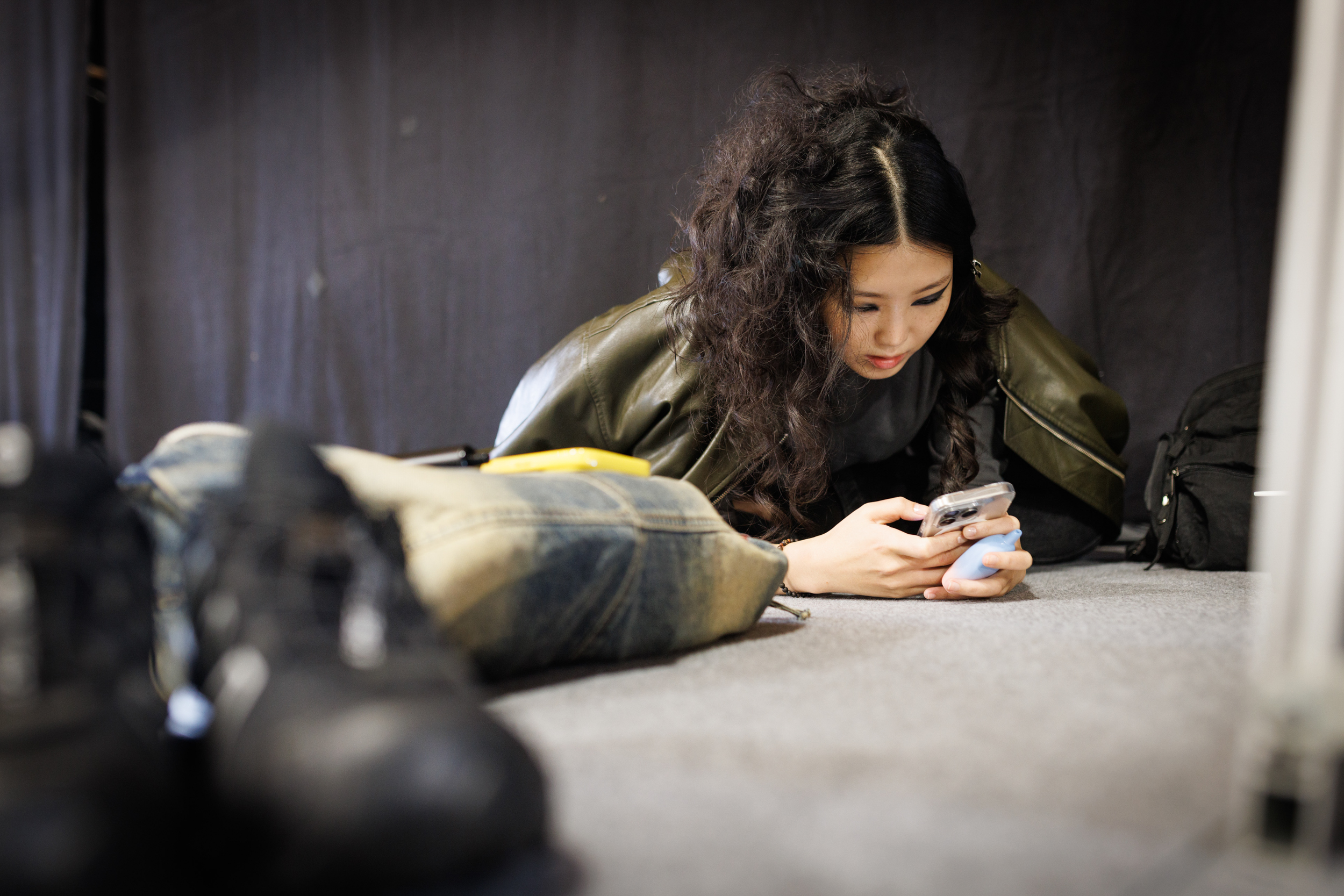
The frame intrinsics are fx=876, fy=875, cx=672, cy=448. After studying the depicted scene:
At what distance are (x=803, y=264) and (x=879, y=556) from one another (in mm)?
368

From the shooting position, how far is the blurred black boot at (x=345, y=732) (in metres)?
0.31

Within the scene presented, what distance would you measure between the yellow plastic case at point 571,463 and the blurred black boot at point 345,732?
0.29 metres

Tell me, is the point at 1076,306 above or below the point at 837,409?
above

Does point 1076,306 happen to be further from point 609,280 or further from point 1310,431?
point 1310,431

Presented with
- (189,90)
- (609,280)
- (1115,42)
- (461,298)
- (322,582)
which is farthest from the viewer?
(189,90)

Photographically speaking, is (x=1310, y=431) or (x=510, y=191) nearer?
(x=1310, y=431)

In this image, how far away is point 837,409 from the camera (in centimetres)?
120

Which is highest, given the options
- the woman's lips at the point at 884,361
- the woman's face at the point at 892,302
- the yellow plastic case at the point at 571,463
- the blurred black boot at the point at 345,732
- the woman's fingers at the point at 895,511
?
the woman's face at the point at 892,302

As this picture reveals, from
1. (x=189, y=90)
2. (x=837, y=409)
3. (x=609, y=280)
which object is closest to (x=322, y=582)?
(x=837, y=409)

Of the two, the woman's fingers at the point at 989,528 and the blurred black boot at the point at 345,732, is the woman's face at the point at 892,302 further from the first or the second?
the blurred black boot at the point at 345,732

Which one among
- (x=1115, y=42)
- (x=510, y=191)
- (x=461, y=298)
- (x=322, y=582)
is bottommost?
(x=322, y=582)

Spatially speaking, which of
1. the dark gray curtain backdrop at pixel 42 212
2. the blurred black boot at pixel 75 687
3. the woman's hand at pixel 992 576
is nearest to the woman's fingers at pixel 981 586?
the woman's hand at pixel 992 576

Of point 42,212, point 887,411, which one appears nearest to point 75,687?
point 887,411

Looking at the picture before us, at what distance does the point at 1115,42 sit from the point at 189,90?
2591mm
